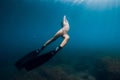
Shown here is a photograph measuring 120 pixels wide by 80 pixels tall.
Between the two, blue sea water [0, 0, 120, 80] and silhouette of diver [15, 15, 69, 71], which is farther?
blue sea water [0, 0, 120, 80]

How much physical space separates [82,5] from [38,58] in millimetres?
30224

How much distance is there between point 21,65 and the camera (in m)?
6.71

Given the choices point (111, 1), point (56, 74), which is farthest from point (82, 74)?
point (111, 1)

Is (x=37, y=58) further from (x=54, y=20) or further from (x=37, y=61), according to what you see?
(x=54, y=20)

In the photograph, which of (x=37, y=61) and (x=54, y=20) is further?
(x=54, y=20)

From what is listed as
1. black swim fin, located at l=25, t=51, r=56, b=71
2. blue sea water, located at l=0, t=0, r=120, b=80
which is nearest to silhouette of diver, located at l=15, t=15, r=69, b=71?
black swim fin, located at l=25, t=51, r=56, b=71

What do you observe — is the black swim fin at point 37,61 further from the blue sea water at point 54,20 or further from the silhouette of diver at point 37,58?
the blue sea water at point 54,20

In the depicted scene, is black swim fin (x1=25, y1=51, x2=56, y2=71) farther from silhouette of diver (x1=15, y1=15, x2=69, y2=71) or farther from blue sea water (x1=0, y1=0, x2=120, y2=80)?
blue sea water (x1=0, y1=0, x2=120, y2=80)

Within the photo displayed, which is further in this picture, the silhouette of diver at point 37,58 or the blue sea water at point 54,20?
the blue sea water at point 54,20

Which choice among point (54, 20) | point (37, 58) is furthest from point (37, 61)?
point (54, 20)

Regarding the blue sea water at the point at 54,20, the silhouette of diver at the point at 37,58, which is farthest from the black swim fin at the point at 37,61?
the blue sea water at the point at 54,20

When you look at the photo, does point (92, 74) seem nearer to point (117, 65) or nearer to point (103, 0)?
point (117, 65)

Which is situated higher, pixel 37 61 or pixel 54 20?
pixel 54 20

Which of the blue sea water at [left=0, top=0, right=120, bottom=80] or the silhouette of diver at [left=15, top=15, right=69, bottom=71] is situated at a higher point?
the blue sea water at [left=0, top=0, right=120, bottom=80]
